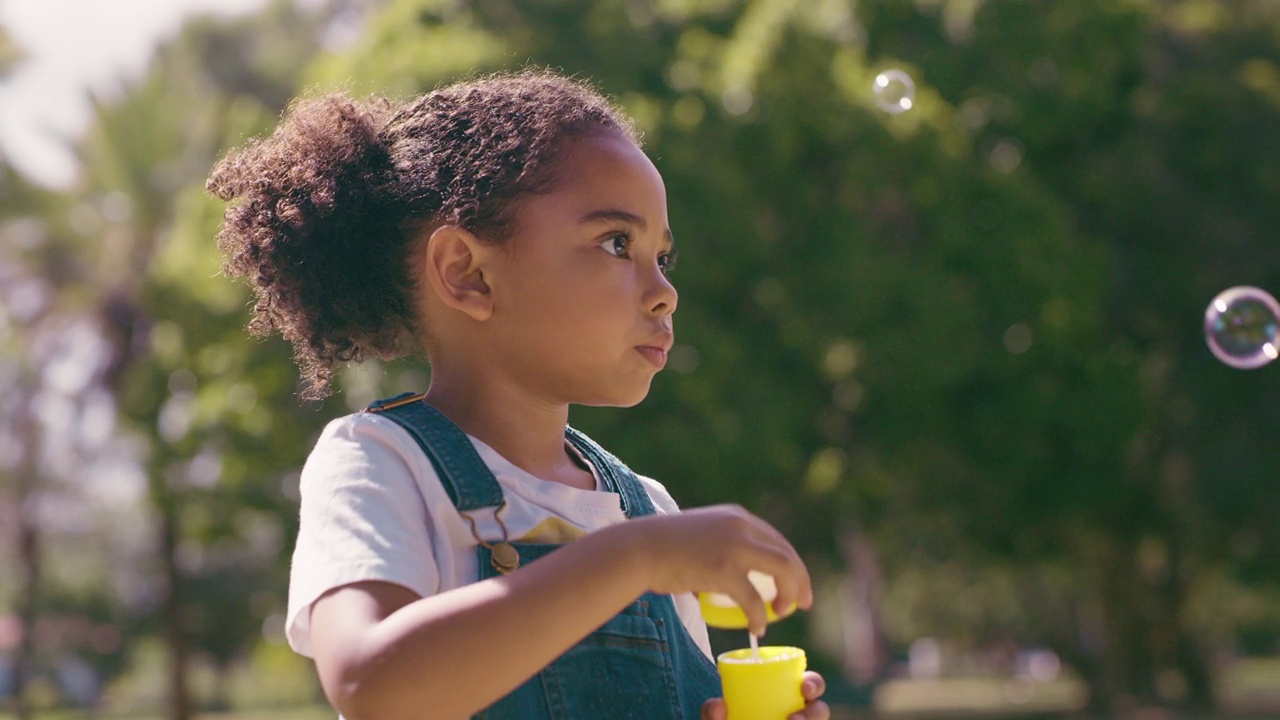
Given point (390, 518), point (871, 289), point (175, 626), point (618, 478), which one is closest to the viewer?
point (390, 518)

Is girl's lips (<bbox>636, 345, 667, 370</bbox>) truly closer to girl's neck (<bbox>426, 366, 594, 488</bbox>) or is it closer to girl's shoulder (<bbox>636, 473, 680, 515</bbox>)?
girl's neck (<bbox>426, 366, 594, 488</bbox>)

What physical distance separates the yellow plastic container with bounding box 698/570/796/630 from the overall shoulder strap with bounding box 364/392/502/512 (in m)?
0.32

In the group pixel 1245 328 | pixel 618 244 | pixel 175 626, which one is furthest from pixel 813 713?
pixel 175 626

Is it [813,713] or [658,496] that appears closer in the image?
[813,713]

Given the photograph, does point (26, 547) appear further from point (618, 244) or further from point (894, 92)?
point (618, 244)

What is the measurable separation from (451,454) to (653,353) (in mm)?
303

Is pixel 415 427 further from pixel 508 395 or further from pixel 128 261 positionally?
pixel 128 261

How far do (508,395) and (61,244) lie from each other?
21.0 m

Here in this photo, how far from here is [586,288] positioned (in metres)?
1.79

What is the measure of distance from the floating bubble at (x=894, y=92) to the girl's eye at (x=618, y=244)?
2.88 metres

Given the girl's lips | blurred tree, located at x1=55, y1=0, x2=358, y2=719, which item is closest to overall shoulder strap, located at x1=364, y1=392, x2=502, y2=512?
the girl's lips

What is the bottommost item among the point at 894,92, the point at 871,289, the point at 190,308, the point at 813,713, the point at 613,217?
the point at 813,713

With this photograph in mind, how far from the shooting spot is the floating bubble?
4.62 meters

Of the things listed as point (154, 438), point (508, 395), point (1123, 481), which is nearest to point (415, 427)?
point (508, 395)
